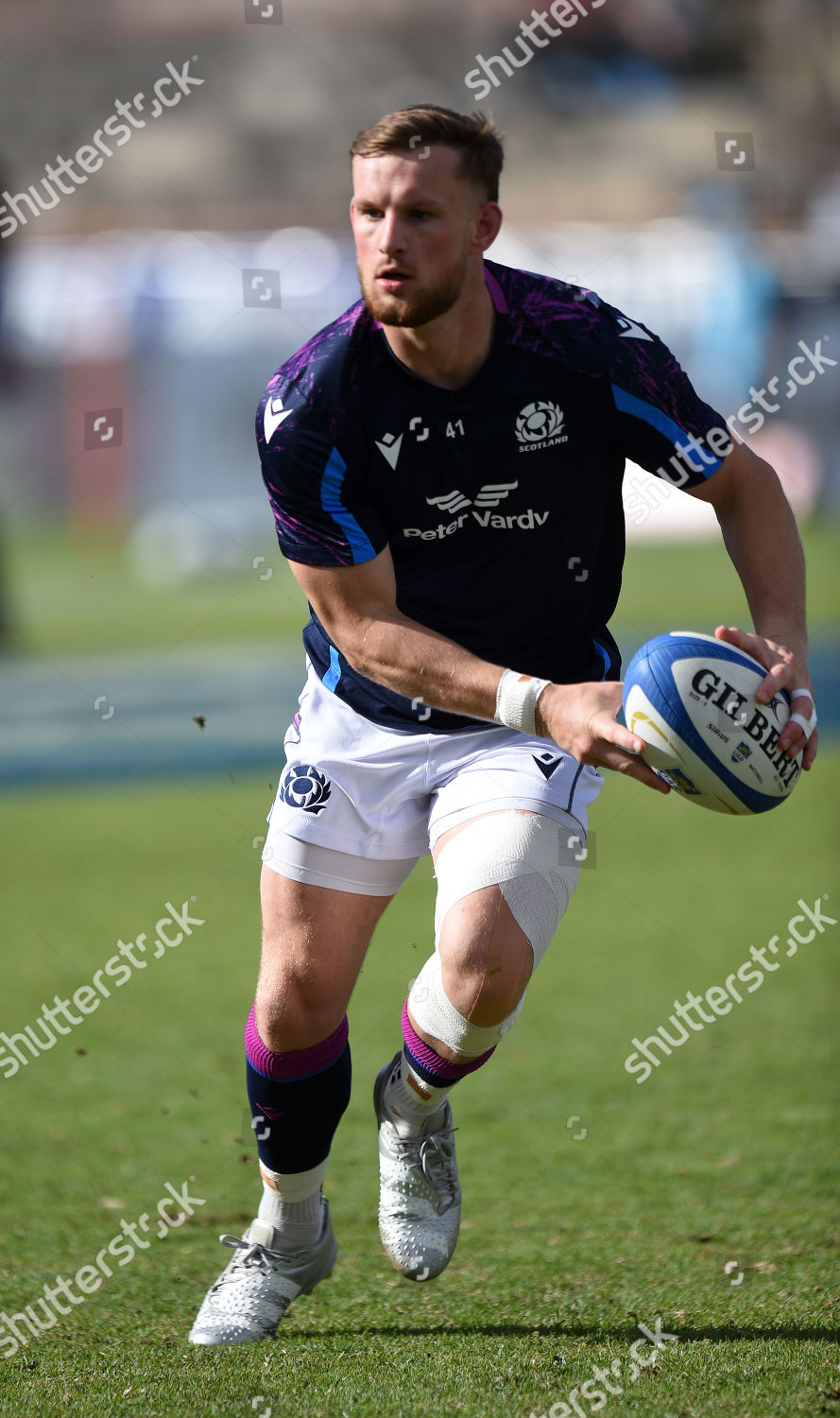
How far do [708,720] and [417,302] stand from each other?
105 centimetres

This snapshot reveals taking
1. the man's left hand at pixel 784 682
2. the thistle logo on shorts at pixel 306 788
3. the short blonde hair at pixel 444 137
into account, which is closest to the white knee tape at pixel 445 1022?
the thistle logo on shorts at pixel 306 788

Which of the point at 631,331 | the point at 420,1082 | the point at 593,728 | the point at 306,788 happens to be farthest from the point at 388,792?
the point at 631,331

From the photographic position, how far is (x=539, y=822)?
3318 millimetres

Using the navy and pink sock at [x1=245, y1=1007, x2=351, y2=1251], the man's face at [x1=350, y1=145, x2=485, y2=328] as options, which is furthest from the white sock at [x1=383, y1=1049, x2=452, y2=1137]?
the man's face at [x1=350, y1=145, x2=485, y2=328]

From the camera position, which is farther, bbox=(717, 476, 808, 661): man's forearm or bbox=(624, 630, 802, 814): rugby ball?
bbox=(717, 476, 808, 661): man's forearm

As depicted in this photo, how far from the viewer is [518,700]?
305 cm

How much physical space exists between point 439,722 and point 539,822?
34 centimetres

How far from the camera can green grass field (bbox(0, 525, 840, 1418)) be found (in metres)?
3.12

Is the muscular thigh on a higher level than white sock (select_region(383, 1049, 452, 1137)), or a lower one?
higher

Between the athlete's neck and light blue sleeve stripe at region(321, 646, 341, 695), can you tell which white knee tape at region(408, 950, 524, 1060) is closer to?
light blue sleeve stripe at region(321, 646, 341, 695)

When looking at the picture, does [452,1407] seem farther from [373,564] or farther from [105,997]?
[105,997]

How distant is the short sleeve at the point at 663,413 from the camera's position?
10.8 feet

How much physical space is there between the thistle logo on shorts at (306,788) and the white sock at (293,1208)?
2.68ft

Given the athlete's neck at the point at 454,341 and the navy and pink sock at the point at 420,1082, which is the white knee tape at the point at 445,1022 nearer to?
the navy and pink sock at the point at 420,1082
